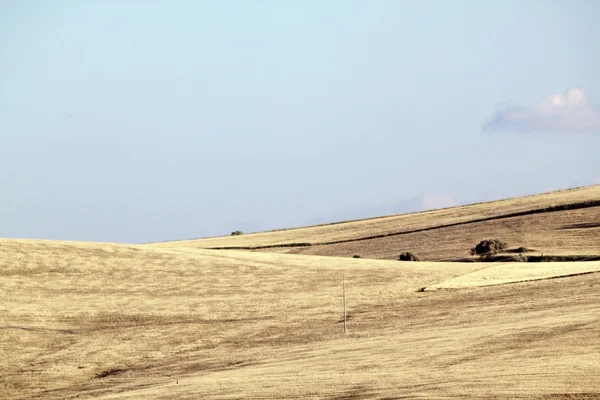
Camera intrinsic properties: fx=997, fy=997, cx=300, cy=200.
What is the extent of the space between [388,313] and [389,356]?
7340 millimetres

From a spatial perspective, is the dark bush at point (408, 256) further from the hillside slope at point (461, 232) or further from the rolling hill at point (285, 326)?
the rolling hill at point (285, 326)

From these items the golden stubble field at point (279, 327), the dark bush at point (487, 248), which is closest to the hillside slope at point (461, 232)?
the dark bush at point (487, 248)

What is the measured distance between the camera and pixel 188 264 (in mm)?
36062

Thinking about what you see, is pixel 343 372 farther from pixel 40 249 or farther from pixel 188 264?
pixel 40 249

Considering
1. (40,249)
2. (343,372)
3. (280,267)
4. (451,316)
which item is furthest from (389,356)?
(40,249)

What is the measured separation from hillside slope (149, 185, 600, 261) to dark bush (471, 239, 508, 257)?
1.74 ft

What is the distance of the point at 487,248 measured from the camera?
4534cm

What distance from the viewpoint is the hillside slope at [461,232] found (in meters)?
46.0

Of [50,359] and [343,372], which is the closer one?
[343,372]

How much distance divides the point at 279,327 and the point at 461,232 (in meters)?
25.4

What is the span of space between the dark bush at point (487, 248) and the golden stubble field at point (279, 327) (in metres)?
7.55

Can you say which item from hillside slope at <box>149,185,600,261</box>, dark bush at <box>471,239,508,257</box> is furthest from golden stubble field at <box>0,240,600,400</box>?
hillside slope at <box>149,185,600,261</box>

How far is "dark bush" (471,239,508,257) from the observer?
148 feet

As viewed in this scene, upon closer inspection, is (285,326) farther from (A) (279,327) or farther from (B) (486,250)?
(B) (486,250)
